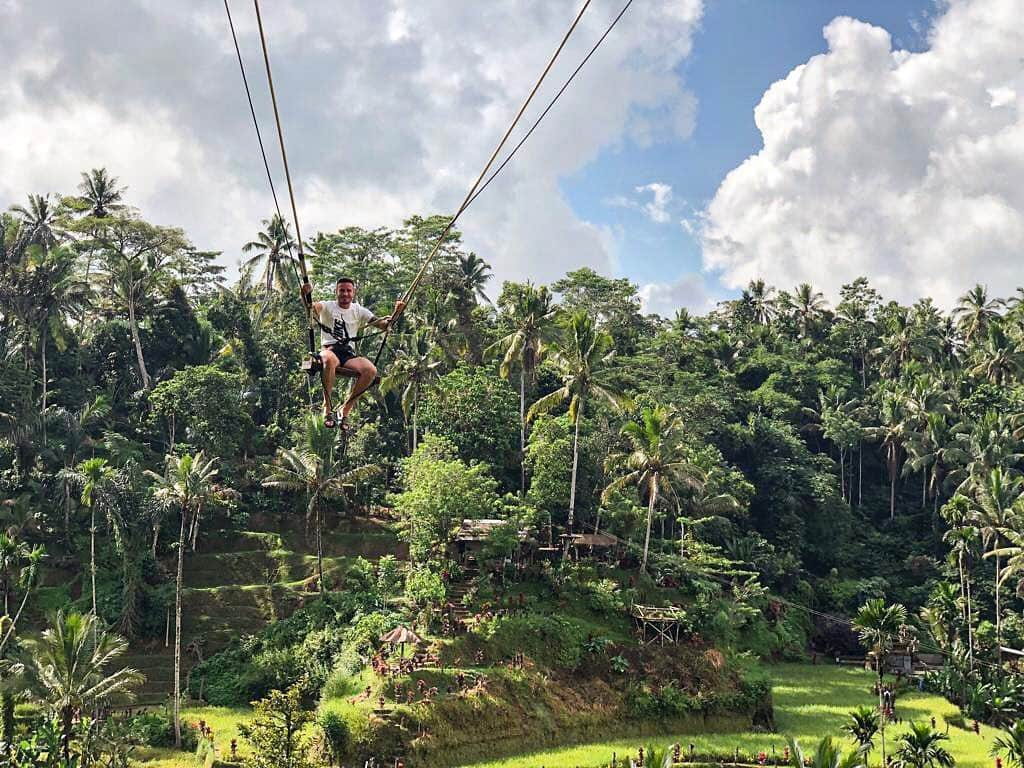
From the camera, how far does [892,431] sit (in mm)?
51094

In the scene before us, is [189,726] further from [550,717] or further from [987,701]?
[987,701]

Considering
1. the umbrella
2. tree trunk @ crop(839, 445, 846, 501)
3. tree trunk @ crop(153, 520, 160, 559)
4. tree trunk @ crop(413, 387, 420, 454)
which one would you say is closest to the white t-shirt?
the umbrella

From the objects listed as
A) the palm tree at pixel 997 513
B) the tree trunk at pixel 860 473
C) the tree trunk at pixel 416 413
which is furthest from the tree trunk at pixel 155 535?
the tree trunk at pixel 860 473

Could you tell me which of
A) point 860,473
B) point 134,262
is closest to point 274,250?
point 134,262

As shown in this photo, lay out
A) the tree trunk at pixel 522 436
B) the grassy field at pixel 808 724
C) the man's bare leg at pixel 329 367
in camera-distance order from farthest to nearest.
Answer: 1. the tree trunk at pixel 522 436
2. the grassy field at pixel 808 724
3. the man's bare leg at pixel 329 367

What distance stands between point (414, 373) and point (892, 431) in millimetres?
32096

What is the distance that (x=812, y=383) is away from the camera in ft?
191

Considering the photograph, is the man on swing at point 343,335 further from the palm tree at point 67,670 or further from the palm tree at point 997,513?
the palm tree at point 997,513

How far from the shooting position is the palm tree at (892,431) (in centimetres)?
5081

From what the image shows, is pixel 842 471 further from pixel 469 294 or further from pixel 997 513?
pixel 469 294

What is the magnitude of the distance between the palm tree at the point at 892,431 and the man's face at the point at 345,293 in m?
49.5

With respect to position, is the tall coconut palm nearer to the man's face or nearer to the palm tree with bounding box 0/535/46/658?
the palm tree with bounding box 0/535/46/658

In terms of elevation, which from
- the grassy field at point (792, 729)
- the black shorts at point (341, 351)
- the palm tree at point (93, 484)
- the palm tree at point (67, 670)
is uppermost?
the black shorts at point (341, 351)

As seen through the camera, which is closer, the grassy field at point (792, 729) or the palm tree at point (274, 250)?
the grassy field at point (792, 729)
